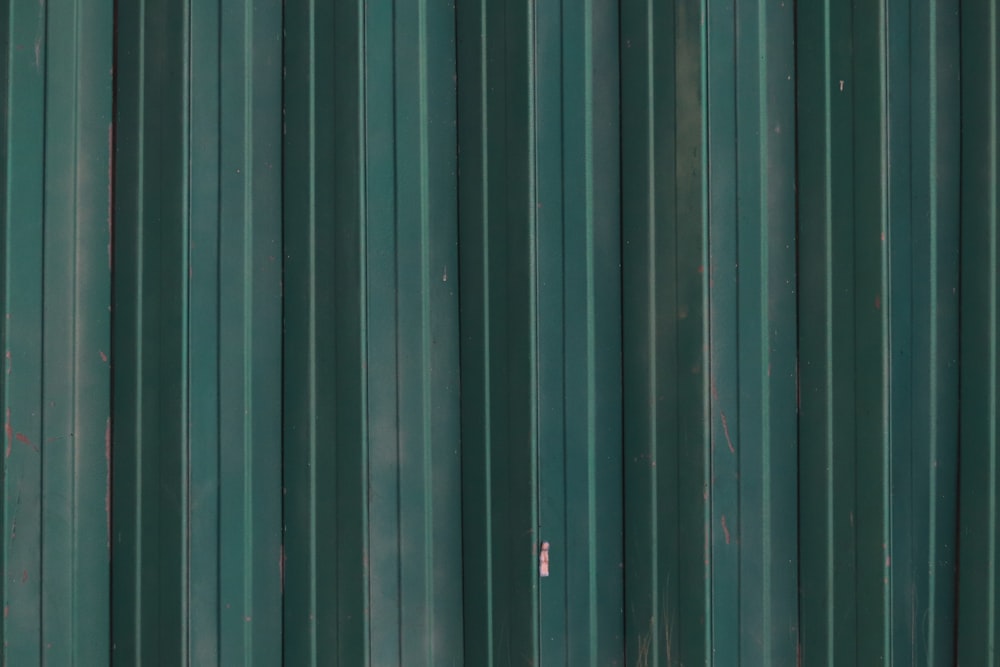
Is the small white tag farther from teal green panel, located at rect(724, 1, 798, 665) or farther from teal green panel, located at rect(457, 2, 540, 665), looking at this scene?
teal green panel, located at rect(724, 1, 798, 665)

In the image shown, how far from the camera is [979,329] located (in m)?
2.62

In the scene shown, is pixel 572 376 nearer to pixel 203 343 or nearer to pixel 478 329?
pixel 478 329

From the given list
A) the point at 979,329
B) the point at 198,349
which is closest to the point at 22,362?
the point at 198,349

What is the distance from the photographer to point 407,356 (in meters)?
2.58

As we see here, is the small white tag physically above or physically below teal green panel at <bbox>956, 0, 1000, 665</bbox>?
below

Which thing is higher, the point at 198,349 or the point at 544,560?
the point at 198,349

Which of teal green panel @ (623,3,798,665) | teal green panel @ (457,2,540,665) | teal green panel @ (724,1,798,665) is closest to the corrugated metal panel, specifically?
teal green panel @ (457,2,540,665)

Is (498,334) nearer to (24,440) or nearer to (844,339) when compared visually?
(844,339)

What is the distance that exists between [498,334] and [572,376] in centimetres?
25

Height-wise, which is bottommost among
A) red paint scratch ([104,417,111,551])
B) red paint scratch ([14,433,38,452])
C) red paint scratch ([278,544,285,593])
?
red paint scratch ([278,544,285,593])

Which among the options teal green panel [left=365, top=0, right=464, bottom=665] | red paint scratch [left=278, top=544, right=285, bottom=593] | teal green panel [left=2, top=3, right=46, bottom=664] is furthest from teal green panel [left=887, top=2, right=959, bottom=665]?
teal green panel [left=2, top=3, right=46, bottom=664]

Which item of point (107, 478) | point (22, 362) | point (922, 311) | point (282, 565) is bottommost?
point (282, 565)

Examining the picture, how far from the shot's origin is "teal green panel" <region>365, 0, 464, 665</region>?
102 inches

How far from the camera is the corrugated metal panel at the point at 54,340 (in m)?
2.55
